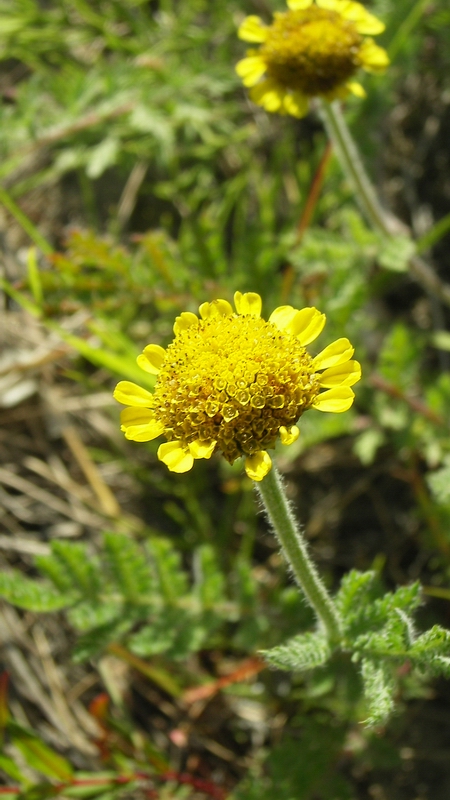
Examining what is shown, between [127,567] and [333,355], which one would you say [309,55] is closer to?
[333,355]

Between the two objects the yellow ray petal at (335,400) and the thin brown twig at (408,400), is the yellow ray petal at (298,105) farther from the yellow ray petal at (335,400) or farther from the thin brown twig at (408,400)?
the yellow ray petal at (335,400)

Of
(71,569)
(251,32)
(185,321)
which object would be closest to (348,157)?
(251,32)

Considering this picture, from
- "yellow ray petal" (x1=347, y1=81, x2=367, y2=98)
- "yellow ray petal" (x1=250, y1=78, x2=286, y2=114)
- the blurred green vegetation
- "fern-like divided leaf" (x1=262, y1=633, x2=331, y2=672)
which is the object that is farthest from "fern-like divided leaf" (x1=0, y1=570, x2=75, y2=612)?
"yellow ray petal" (x1=347, y1=81, x2=367, y2=98)

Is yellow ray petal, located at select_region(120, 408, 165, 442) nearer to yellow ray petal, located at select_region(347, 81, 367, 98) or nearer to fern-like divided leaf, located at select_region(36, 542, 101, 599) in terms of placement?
fern-like divided leaf, located at select_region(36, 542, 101, 599)

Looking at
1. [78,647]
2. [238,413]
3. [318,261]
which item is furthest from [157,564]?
[318,261]

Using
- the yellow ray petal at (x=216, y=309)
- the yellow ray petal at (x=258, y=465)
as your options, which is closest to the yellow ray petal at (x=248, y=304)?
the yellow ray petal at (x=216, y=309)

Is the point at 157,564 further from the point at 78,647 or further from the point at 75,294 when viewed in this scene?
the point at 75,294

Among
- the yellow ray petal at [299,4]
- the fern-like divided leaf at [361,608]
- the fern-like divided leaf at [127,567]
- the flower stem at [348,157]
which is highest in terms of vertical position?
the yellow ray petal at [299,4]

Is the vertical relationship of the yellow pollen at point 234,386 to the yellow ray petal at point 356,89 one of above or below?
below
